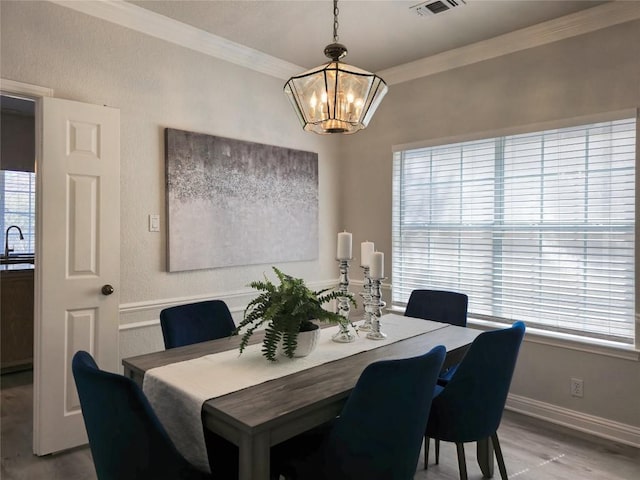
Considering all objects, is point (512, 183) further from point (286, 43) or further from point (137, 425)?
point (137, 425)

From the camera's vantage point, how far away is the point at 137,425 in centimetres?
135

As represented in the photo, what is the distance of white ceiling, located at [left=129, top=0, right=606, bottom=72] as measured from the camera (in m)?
2.80

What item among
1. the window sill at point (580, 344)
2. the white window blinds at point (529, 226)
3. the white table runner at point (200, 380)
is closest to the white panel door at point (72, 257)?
the white table runner at point (200, 380)

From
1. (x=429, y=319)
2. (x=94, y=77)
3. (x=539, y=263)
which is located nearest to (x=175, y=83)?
(x=94, y=77)

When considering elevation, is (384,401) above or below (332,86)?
below

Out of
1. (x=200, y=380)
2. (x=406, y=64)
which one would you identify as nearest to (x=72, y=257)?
(x=200, y=380)

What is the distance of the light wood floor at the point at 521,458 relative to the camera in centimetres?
238

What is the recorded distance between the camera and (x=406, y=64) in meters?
3.81

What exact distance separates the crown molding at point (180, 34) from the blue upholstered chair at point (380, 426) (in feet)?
8.85

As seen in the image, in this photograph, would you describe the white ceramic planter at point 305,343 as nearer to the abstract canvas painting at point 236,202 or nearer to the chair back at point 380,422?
the chair back at point 380,422

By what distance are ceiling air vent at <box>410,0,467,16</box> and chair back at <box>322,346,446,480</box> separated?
2222mm

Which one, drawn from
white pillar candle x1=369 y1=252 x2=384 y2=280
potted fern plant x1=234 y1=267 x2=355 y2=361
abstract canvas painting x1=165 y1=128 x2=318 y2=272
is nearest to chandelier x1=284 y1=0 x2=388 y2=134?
white pillar candle x1=369 y1=252 x2=384 y2=280

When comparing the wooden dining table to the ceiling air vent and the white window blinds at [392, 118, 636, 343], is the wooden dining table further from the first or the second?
the ceiling air vent

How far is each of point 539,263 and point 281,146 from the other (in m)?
2.21
